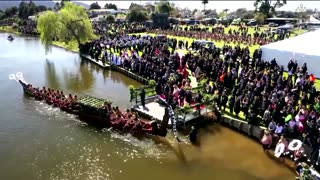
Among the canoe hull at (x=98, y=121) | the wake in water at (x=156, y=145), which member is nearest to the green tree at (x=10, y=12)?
the canoe hull at (x=98, y=121)

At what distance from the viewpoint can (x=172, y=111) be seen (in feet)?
67.6

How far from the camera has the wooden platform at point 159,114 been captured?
20781mm

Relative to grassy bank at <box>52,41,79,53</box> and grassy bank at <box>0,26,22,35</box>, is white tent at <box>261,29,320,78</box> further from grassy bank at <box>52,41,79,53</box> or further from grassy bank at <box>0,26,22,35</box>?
grassy bank at <box>0,26,22,35</box>

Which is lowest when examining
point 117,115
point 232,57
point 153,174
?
point 153,174

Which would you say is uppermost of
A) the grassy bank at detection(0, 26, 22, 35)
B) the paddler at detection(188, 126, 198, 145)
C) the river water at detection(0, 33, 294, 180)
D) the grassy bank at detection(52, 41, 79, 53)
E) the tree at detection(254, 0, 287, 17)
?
the tree at detection(254, 0, 287, 17)

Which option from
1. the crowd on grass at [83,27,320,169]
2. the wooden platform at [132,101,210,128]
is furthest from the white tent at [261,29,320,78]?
the wooden platform at [132,101,210,128]

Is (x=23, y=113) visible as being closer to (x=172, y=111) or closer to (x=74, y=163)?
(x=74, y=163)

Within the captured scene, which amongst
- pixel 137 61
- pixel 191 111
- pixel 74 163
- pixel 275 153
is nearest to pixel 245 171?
pixel 275 153

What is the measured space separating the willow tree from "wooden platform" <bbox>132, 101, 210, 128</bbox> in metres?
24.3

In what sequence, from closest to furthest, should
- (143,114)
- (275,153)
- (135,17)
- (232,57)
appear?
(275,153) < (143,114) < (232,57) < (135,17)

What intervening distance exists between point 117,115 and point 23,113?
7361mm

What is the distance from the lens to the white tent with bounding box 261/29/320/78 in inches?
1076

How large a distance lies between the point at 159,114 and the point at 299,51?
13.3m

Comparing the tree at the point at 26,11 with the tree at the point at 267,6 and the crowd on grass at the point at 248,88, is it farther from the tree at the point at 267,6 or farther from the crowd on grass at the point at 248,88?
the crowd on grass at the point at 248,88
